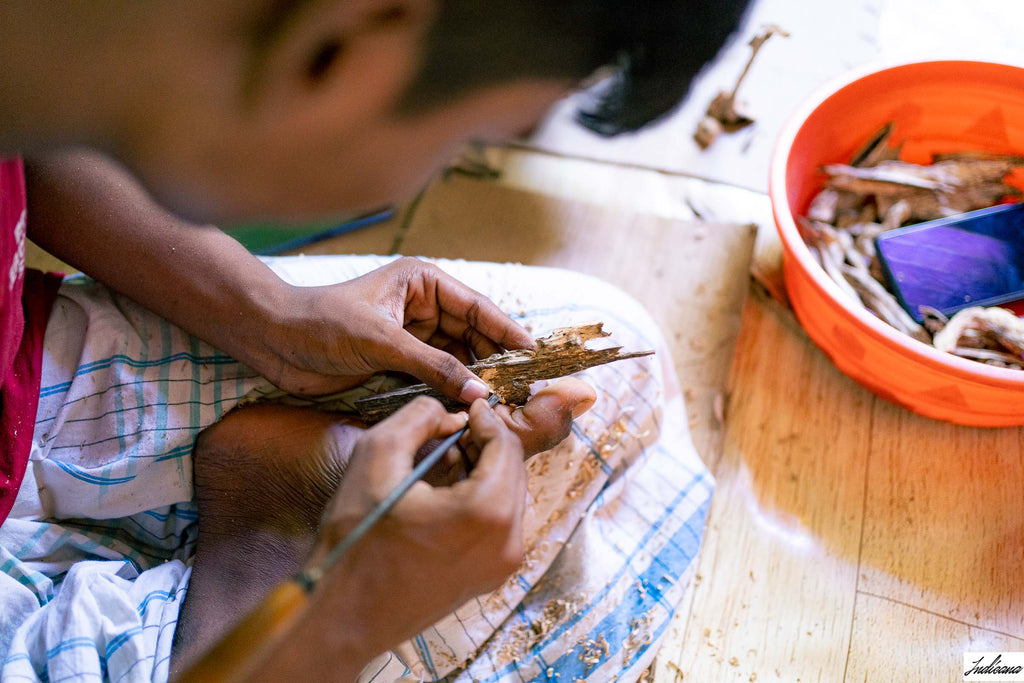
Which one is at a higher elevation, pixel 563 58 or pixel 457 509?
pixel 563 58

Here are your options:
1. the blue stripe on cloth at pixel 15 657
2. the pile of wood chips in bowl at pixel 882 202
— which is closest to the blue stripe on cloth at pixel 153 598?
the blue stripe on cloth at pixel 15 657

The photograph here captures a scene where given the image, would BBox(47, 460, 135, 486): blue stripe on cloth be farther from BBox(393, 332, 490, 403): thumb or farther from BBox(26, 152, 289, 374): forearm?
BBox(393, 332, 490, 403): thumb

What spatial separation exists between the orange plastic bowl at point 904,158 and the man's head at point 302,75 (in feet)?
3.00

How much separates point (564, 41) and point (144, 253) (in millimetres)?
Result: 730

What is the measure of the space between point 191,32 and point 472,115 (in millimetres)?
150

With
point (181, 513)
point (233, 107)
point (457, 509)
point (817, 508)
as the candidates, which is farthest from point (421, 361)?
point (817, 508)

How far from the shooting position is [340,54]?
0.38m

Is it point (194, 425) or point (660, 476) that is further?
point (660, 476)

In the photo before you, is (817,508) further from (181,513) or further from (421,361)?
(181,513)

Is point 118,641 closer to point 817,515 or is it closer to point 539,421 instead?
point 539,421

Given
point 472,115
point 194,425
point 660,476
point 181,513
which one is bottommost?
point 660,476

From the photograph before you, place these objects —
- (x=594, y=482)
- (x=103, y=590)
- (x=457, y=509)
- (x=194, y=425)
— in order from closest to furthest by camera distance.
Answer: (x=457, y=509) < (x=103, y=590) < (x=194, y=425) < (x=594, y=482)

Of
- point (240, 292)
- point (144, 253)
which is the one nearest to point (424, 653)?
point (240, 292)

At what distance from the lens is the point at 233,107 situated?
390 millimetres
